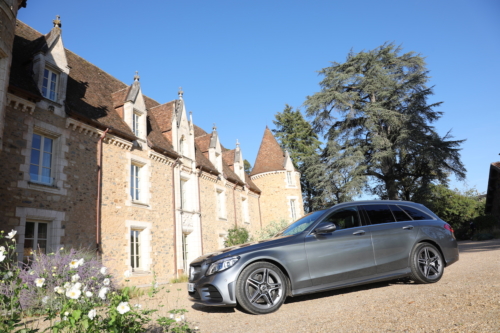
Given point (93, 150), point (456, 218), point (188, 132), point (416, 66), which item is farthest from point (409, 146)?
point (93, 150)

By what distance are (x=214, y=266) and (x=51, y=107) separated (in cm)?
792

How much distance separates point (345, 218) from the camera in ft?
18.3

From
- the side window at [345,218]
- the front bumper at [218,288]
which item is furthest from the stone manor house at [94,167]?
the side window at [345,218]

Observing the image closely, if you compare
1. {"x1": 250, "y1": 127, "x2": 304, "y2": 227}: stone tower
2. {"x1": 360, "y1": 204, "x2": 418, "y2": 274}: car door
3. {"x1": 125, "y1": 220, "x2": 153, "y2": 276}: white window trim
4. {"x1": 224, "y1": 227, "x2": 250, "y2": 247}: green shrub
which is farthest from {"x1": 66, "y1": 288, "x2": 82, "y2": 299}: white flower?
{"x1": 250, "y1": 127, "x2": 304, "y2": 227}: stone tower

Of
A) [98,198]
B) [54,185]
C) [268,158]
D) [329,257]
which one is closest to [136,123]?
[98,198]

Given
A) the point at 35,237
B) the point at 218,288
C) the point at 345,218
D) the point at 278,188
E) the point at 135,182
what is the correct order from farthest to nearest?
the point at 278,188 < the point at 135,182 < the point at 35,237 < the point at 345,218 < the point at 218,288

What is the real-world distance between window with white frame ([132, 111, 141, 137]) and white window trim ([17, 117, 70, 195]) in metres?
3.47

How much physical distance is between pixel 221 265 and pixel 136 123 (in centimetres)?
1059

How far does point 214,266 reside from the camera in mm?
4758

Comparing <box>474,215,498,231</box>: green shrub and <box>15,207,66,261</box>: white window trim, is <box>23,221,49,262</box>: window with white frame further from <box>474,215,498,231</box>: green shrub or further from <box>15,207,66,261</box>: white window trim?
<box>474,215,498,231</box>: green shrub

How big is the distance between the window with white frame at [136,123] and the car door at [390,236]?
34.0 ft

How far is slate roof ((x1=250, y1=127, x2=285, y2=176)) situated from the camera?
26.2 metres

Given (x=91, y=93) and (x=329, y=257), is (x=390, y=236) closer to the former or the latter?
(x=329, y=257)

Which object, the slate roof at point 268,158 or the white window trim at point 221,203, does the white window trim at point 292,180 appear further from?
the white window trim at point 221,203
